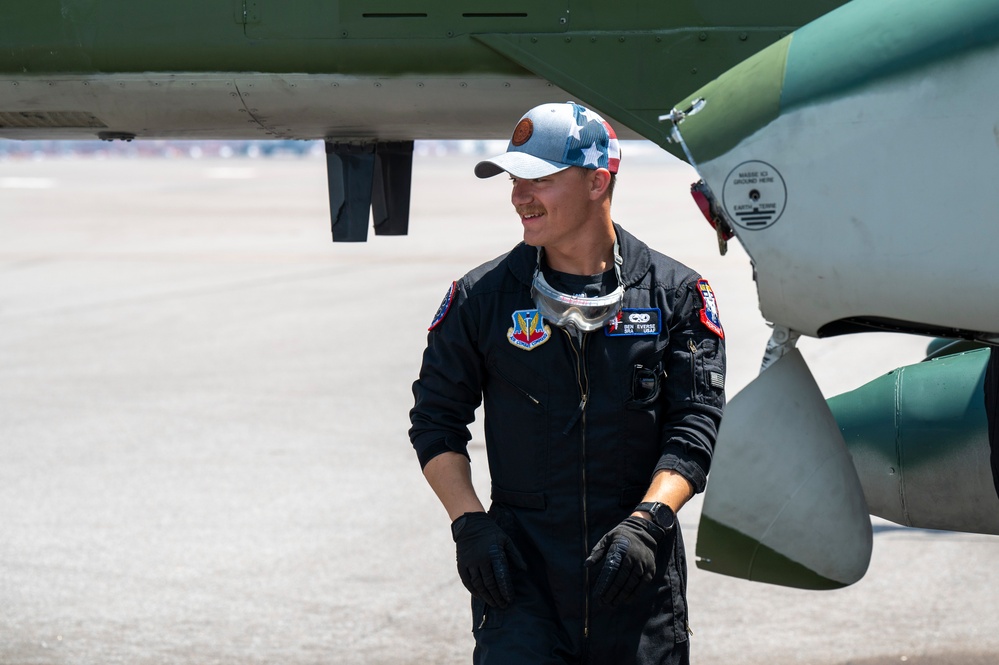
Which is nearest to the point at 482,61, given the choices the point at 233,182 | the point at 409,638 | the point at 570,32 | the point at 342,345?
the point at 570,32

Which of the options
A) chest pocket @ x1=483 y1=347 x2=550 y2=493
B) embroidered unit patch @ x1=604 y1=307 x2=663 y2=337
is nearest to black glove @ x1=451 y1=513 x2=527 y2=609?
chest pocket @ x1=483 y1=347 x2=550 y2=493

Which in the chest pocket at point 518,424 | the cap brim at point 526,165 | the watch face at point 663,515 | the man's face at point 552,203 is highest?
the cap brim at point 526,165

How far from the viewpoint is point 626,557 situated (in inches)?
111

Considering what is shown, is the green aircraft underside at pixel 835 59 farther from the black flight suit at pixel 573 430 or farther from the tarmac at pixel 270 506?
the tarmac at pixel 270 506

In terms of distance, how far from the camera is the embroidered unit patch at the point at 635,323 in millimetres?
3082

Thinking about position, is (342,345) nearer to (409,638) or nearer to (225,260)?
(409,638)

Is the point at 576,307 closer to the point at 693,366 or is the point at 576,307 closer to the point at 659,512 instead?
the point at 693,366

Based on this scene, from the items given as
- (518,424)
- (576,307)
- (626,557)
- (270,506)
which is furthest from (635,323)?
(270,506)

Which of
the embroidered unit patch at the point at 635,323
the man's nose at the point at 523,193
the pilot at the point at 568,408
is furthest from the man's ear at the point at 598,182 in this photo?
the embroidered unit patch at the point at 635,323

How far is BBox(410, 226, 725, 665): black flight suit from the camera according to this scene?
9.94 feet

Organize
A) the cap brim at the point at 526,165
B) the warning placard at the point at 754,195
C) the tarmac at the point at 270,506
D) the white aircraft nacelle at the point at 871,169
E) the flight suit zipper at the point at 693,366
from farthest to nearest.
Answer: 1. the tarmac at the point at 270,506
2. the flight suit zipper at the point at 693,366
3. the cap brim at the point at 526,165
4. the warning placard at the point at 754,195
5. the white aircraft nacelle at the point at 871,169

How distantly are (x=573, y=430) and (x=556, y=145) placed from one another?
68 cm

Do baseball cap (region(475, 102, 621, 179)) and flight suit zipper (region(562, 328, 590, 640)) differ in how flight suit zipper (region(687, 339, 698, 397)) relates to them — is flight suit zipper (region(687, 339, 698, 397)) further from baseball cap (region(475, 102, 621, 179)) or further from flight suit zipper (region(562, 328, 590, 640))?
baseball cap (region(475, 102, 621, 179))

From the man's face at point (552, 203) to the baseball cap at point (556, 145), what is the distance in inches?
1.4
